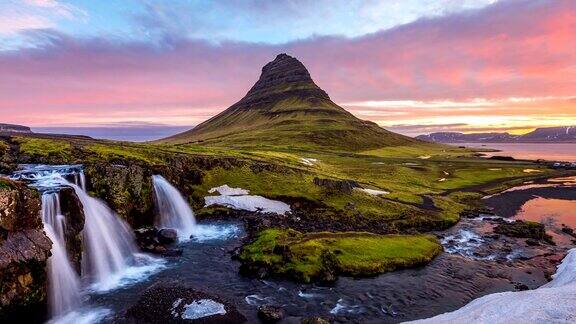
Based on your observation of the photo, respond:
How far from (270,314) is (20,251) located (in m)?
20.2

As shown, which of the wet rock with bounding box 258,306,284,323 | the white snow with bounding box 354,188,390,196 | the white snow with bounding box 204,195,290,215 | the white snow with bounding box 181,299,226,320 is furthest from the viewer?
the white snow with bounding box 354,188,390,196

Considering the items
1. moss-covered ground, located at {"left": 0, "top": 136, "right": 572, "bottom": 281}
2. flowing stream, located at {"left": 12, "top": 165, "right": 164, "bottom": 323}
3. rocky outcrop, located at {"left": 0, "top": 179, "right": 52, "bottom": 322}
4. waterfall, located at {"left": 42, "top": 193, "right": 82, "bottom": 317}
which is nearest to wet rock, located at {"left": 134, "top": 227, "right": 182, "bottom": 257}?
flowing stream, located at {"left": 12, "top": 165, "right": 164, "bottom": 323}

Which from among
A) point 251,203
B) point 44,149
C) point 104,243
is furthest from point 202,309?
point 44,149

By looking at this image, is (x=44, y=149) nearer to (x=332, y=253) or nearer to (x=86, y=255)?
(x=86, y=255)

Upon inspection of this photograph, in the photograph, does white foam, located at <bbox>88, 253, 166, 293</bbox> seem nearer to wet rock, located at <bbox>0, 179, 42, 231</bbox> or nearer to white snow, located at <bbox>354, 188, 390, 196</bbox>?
wet rock, located at <bbox>0, 179, 42, 231</bbox>

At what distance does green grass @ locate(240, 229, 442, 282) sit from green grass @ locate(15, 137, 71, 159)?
42550 mm

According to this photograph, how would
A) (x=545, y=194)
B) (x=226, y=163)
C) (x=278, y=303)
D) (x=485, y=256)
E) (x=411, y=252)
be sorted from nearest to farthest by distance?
(x=278, y=303) < (x=411, y=252) < (x=485, y=256) < (x=226, y=163) < (x=545, y=194)

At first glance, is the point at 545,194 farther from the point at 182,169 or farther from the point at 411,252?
the point at 182,169

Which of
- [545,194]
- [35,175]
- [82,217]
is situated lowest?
[545,194]

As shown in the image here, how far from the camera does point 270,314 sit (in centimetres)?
3278

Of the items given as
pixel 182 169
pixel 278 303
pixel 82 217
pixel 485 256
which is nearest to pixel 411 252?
pixel 485 256

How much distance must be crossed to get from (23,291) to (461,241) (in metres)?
55.9

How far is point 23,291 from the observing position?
3070cm

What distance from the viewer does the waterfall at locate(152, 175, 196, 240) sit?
2386 inches
